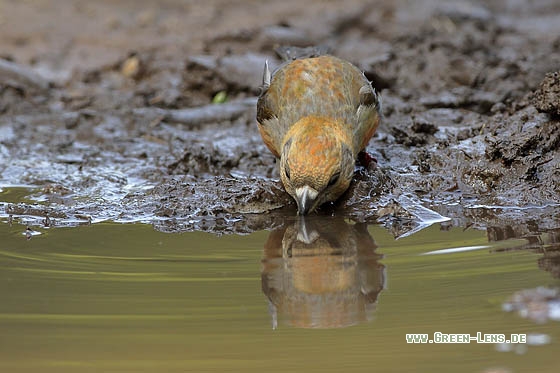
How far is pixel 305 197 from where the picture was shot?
5.31m

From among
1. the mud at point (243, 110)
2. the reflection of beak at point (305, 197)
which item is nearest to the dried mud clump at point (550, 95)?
the mud at point (243, 110)

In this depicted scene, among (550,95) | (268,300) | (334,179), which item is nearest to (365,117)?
(334,179)

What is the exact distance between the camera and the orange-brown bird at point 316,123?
5312 mm

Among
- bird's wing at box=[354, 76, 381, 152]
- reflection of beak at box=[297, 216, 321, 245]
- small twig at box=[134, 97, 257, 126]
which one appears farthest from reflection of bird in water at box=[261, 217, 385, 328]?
small twig at box=[134, 97, 257, 126]

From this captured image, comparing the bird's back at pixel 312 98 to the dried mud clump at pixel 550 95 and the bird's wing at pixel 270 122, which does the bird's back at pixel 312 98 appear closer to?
the bird's wing at pixel 270 122

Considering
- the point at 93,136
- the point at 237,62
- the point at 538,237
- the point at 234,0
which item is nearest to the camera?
the point at 538,237

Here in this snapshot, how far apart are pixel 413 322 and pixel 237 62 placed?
597cm

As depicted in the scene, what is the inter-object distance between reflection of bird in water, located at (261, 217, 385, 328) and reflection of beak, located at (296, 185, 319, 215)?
12 centimetres

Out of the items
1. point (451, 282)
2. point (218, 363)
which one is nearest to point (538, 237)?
point (451, 282)

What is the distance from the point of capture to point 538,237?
4.68 metres

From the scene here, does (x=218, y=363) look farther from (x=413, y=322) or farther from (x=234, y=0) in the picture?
(x=234, y=0)

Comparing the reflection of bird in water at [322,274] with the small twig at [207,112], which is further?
the small twig at [207,112]

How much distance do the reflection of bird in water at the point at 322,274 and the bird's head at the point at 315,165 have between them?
22 centimetres

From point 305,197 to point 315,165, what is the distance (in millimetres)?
217
